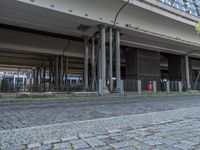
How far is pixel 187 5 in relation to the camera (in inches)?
1222

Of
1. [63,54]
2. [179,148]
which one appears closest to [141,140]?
[179,148]

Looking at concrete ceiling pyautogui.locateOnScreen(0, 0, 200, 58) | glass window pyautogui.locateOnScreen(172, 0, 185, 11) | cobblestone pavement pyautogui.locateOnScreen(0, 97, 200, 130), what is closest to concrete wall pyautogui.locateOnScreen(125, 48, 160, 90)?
concrete ceiling pyautogui.locateOnScreen(0, 0, 200, 58)

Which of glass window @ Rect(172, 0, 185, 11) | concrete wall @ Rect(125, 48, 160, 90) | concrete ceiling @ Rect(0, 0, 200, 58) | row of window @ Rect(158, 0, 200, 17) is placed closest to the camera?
concrete ceiling @ Rect(0, 0, 200, 58)

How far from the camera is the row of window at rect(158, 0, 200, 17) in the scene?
93.3 ft

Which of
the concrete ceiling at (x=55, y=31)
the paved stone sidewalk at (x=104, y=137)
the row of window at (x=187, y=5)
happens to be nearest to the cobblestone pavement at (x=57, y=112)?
the paved stone sidewalk at (x=104, y=137)

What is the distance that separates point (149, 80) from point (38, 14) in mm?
18202

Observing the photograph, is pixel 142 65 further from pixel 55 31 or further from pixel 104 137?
pixel 104 137

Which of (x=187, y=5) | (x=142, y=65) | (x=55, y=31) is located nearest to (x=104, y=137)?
(x=55, y=31)

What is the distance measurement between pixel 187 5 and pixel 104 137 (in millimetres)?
29796

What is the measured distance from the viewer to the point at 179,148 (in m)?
3.95

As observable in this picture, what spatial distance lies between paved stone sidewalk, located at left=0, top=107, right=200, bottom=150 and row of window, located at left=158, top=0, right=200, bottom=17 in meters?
23.8

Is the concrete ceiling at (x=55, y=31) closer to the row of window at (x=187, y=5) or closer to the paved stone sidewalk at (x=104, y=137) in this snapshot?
the row of window at (x=187, y=5)

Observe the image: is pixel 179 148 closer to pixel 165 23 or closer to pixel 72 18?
pixel 72 18

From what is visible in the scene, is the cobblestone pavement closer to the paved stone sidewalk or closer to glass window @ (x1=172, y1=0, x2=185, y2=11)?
the paved stone sidewalk
